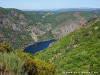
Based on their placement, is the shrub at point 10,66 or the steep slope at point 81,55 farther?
the steep slope at point 81,55

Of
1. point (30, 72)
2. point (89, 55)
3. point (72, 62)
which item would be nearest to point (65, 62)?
point (72, 62)

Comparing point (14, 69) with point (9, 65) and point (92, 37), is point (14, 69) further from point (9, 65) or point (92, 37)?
point (92, 37)

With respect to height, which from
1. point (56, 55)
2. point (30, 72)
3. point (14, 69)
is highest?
point (14, 69)

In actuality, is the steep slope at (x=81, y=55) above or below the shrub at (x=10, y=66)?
below

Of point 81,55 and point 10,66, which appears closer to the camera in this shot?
point 10,66

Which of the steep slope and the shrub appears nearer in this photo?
the shrub

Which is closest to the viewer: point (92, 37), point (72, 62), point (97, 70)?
point (97, 70)

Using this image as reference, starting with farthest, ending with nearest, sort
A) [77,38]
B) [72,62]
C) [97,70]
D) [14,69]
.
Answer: [77,38]
[72,62]
[97,70]
[14,69]

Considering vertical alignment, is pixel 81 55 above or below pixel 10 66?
below

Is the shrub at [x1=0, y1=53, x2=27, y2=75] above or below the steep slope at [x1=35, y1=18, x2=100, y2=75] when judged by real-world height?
above

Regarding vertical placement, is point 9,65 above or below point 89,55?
above

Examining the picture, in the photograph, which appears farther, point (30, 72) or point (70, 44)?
point (70, 44)
